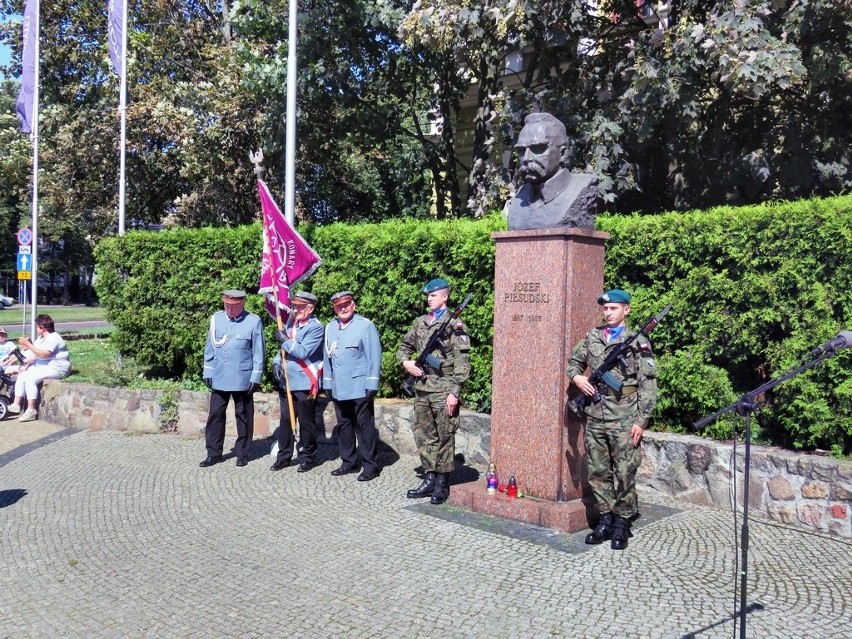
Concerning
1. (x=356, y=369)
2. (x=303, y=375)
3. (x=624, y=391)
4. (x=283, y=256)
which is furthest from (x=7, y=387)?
(x=624, y=391)

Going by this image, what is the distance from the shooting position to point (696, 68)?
10102 mm

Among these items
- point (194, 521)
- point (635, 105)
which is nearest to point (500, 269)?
point (194, 521)

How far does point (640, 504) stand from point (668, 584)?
2.03 m

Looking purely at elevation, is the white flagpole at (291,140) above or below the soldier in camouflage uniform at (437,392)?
above

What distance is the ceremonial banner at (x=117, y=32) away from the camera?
16.0 metres

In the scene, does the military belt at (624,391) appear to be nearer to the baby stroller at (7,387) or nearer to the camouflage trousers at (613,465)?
the camouflage trousers at (613,465)

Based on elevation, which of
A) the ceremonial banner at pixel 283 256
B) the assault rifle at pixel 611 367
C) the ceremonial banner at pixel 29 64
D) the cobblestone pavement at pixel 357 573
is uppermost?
the ceremonial banner at pixel 29 64

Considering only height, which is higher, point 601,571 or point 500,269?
point 500,269

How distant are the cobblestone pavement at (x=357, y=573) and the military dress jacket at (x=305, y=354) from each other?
4.48ft

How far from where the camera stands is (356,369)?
8219 mm

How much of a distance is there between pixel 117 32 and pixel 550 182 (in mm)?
12649

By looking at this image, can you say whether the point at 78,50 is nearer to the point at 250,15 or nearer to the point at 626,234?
the point at 250,15

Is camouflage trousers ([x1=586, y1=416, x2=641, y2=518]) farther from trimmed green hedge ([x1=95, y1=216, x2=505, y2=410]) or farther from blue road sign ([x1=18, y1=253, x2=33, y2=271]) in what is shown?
blue road sign ([x1=18, y1=253, x2=33, y2=271])

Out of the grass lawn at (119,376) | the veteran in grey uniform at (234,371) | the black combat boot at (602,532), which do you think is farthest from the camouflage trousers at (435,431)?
the grass lawn at (119,376)
